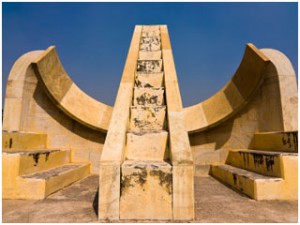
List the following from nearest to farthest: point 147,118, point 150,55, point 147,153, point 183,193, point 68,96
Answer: point 183,193, point 147,153, point 147,118, point 150,55, point 68,96

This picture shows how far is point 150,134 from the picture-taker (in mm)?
3402

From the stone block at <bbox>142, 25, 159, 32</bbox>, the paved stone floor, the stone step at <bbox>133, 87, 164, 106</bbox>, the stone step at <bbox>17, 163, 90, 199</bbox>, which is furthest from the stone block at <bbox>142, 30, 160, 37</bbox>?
the paved stone floor

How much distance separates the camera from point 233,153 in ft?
17.5

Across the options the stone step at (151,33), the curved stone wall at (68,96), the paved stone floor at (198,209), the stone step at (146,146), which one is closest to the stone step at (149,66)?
the curved stone wall at (68,96)

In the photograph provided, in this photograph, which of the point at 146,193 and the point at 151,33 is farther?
the point at 151,33

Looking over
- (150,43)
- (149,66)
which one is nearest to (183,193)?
(149,66)

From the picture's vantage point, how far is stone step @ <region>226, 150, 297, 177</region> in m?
3.54

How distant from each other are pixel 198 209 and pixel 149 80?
2.88 meters

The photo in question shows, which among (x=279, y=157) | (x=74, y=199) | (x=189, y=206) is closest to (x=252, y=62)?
(x=279, y=157)

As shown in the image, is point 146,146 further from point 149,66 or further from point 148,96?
point 149,66

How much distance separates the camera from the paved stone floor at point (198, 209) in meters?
2.65

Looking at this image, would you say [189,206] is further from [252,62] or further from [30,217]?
[252,62]

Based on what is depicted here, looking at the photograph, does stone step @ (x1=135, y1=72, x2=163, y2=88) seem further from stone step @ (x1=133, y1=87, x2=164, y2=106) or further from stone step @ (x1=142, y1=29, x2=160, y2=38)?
stone step @ (x1=142, y1=29, x2=160, y2=38)

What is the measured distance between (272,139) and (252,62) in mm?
1973
